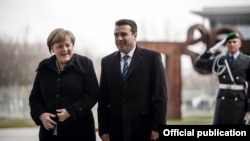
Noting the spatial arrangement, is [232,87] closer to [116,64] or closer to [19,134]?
[116,64]

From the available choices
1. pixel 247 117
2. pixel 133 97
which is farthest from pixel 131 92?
pixel 247 117

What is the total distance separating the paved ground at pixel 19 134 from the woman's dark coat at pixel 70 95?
0.28 m

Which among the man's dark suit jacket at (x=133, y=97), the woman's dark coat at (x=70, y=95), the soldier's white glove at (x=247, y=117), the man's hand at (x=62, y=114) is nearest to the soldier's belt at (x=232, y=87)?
the soldier's white glove at (x=247, y=117)

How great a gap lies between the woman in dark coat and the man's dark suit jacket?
2.9 inches

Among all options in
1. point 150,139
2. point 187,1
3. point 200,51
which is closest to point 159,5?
point 187,1

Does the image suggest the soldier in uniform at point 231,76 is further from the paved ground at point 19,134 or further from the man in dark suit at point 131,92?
the paved ground at point 19,134

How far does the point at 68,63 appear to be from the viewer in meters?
1.68

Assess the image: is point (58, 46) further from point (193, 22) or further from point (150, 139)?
point (193, 22)

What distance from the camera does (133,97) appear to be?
5.60ft

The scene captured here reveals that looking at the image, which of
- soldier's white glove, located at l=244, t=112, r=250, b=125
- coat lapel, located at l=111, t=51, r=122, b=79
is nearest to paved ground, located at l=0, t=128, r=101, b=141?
coat lapel, located at l=111, t=51, r=122, b=79

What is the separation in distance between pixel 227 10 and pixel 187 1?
25 centimetres

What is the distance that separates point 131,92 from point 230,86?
655 mm

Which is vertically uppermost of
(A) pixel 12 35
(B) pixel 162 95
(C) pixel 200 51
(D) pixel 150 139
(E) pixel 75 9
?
(E) pixel 75 9

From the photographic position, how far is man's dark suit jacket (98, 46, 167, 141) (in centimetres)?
166
